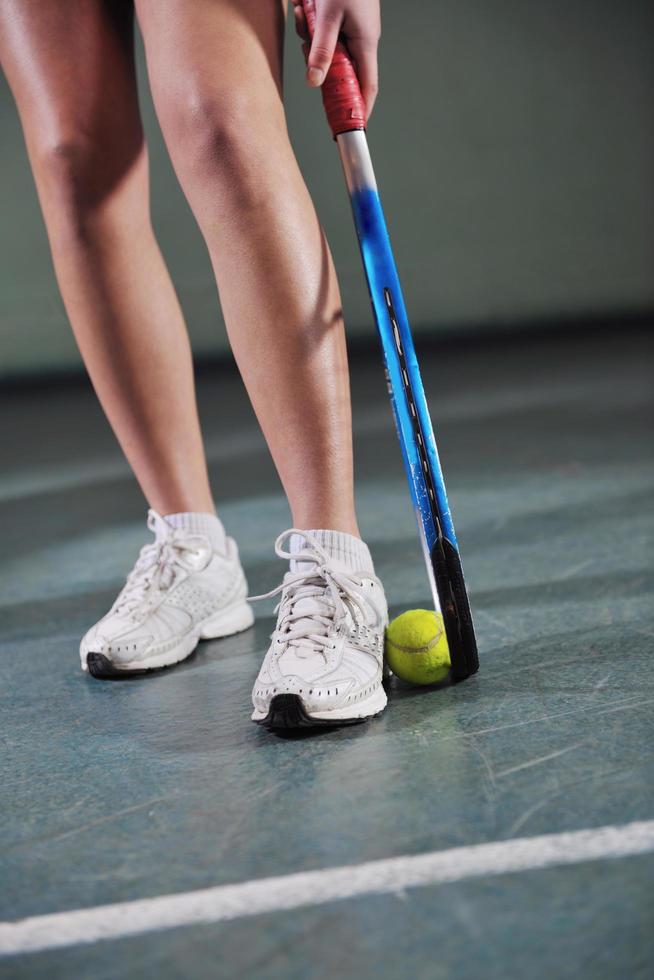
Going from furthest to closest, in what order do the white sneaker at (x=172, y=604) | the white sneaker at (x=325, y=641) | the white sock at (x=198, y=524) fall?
the white sock at (x=198, y=524), the white sneaker at (x=172, y=604), the white sneaker at (x=325, y=641)

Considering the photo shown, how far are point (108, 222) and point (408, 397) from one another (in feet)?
1.83

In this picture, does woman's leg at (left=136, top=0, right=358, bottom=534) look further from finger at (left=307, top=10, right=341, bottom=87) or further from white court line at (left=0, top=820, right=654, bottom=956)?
white court line at (left=0, top=820, right=654, bottom=956)

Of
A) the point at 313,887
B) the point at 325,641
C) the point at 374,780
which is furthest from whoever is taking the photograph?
the point at 325,641

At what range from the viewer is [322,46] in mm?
1185

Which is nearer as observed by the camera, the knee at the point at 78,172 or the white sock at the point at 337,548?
the white sock at the point at 337,548

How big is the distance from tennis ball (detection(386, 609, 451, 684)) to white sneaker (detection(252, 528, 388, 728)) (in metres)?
0.02

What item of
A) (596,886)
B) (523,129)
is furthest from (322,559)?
(523,129)

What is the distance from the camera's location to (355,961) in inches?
27.7

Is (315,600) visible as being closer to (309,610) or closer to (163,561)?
(309,610)

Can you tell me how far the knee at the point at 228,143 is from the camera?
1.18 m

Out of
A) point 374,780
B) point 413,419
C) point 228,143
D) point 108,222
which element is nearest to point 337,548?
point 413,419

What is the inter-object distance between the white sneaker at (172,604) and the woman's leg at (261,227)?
0.30 metres

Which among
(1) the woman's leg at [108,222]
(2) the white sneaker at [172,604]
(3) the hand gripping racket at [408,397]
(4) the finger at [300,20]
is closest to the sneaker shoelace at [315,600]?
(3) the hand gripping racket at [408,397]

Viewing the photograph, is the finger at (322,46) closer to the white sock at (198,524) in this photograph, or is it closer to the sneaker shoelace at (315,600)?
the sneaker shoelace at (315,600)
